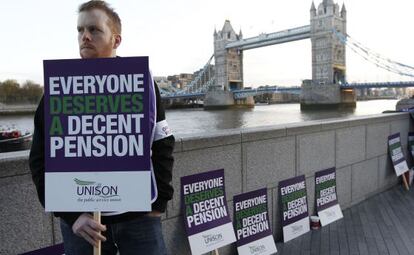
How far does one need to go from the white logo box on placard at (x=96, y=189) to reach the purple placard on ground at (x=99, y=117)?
23 millimetres

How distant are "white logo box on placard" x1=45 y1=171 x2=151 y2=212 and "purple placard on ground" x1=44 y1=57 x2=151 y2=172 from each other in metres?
0.02

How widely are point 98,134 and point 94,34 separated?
14.5 inches

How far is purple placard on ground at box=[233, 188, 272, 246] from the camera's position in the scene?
3.50 meters

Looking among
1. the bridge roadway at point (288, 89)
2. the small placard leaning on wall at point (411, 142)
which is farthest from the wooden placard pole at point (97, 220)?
the bridge roadway at point (288, 89)

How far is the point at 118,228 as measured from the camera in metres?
1.55

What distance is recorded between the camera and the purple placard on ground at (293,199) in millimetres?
3953

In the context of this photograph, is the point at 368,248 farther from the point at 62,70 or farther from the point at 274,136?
the point at 62,70

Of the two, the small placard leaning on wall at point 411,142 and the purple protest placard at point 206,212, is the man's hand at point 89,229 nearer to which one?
the purple protest placard at point 206,212

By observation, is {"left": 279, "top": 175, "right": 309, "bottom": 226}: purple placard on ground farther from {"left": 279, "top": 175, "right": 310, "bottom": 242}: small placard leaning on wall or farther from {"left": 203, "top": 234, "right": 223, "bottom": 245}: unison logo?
{"left": 203, "top": 234, "right": 223, "bottom": 245}: unison logo

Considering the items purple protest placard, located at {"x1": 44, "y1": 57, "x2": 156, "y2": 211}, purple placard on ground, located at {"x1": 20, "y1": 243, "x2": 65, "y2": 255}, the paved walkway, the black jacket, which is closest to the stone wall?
purple placard on ground, located at {"x1": 20, "y1": 243, "x2": 65, "y2": 255}

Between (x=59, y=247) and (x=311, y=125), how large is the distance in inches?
112

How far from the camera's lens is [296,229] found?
13.1ft

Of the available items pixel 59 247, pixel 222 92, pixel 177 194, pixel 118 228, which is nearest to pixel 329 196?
pixel 177 194

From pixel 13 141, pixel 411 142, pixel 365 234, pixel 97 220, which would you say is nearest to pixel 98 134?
pixel 97 220
